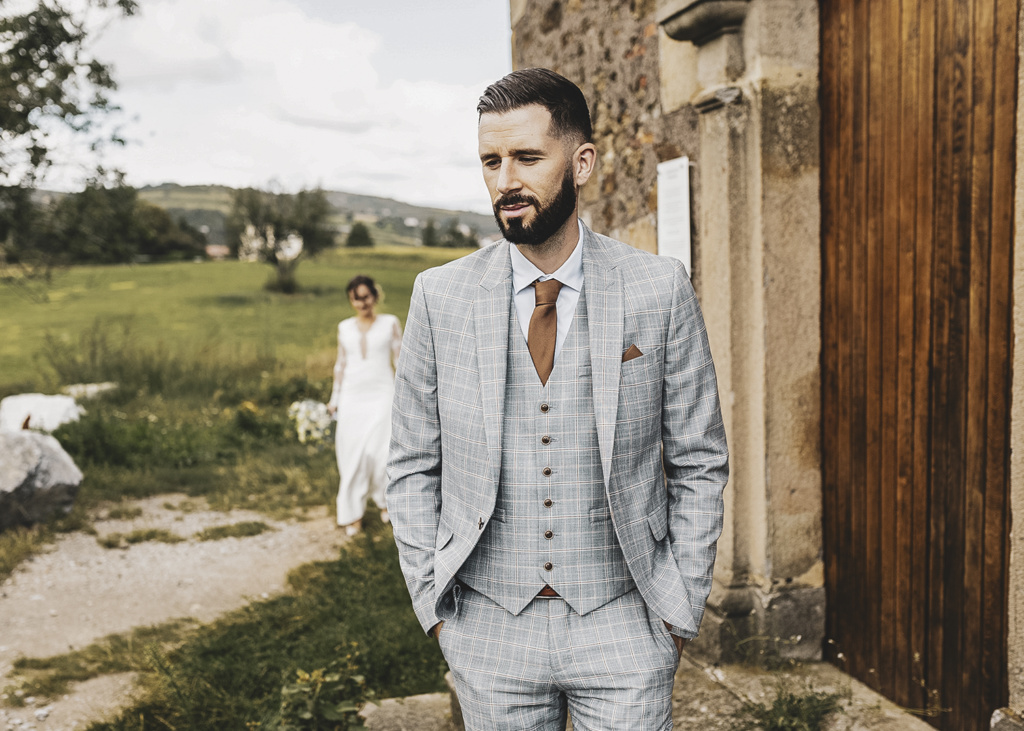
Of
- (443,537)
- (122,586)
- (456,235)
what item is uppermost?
(456,235)

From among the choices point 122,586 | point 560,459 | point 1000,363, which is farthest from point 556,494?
point 122,586

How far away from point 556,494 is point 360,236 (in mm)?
39664

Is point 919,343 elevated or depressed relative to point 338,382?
elevated

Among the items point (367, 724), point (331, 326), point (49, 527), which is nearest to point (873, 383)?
point (367, 724)

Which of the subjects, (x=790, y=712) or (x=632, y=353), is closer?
(x=632, y=353)

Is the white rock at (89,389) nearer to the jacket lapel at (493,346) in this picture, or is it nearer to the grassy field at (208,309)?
the grassy field at (208,309)

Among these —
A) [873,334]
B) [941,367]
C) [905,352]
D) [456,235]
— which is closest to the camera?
[941,367]

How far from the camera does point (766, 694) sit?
9.79 ft

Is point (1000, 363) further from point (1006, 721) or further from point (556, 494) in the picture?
point (556, 494)

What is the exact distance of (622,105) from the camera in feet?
13.5

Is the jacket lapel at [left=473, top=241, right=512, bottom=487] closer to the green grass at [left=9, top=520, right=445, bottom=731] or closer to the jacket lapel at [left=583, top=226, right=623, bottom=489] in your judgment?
the jacket lapel at [left=583, top=226, right=623, bottom=489]

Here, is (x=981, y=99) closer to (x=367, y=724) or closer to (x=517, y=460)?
(x=517, y=460)

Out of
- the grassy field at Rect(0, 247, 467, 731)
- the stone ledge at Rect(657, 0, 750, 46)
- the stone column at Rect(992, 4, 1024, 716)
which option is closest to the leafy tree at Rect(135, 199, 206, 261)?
the grassy field at Rect(0, 247, 467, 731)

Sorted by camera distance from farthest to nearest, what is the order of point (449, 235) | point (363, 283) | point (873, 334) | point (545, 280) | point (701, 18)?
point (449, 235), point (363, 283), point (701, 18), point (873, 334), point (545, 280)
